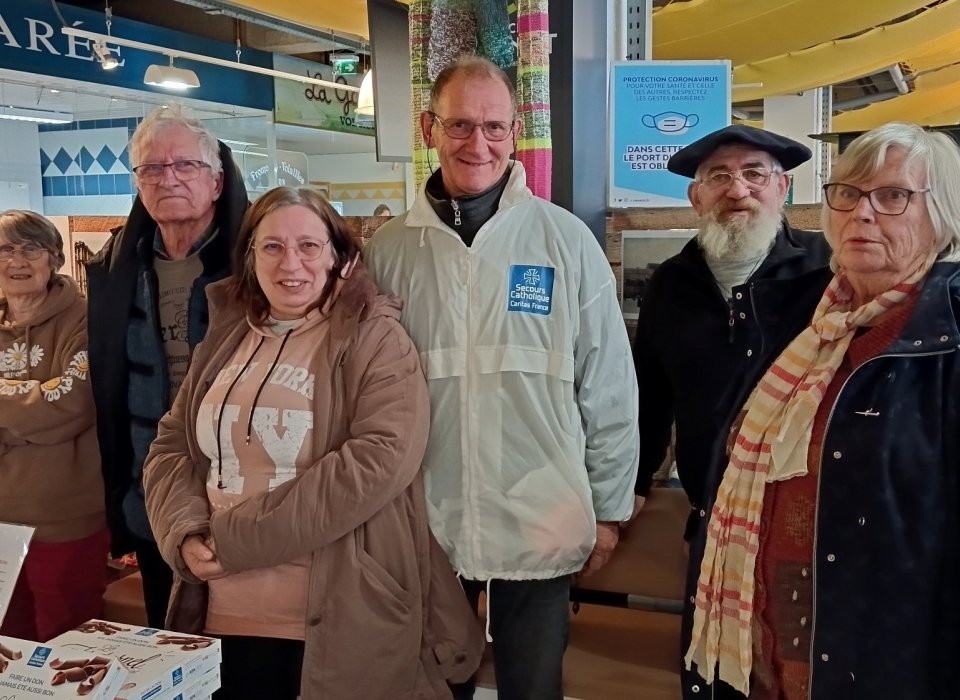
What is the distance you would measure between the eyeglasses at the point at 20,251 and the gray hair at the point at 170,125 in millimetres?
520

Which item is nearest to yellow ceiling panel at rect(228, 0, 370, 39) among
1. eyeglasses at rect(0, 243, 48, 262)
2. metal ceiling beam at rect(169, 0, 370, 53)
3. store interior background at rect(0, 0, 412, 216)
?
metal ceiling beam at rect(169, 0, 370, 53)

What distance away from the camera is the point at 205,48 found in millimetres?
8516

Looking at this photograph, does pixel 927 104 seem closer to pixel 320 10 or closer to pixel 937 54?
pixel 937 54

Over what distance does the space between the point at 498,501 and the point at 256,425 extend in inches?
21.2

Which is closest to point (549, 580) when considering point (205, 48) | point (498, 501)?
point (498, 501)

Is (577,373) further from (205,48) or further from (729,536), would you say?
(205,48)

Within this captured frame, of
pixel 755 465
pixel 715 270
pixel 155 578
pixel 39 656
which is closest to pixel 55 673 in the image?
pixel 39 656

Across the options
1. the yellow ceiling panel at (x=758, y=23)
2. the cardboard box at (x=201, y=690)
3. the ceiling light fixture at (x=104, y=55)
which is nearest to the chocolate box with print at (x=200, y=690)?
the cardboard box at (x=201, y=690)

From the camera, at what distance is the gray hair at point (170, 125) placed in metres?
2.22

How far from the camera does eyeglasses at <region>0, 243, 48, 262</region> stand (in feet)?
8.33

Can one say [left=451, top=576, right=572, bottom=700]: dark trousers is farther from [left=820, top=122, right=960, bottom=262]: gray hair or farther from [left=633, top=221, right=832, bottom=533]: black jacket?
Result: [left=820, top=122, right=960, bottom=262]: gray hair

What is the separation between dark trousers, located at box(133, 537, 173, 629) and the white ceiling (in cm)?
478

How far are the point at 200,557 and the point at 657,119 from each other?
5.96 feet

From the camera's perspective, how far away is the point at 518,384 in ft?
6.14
